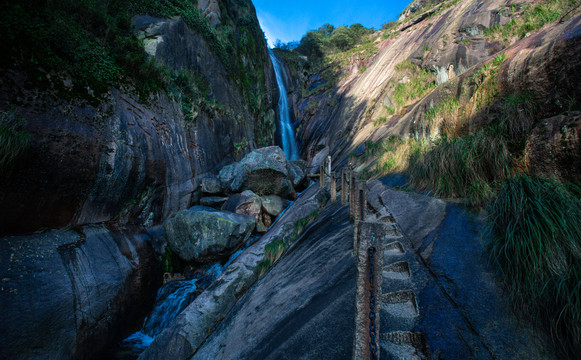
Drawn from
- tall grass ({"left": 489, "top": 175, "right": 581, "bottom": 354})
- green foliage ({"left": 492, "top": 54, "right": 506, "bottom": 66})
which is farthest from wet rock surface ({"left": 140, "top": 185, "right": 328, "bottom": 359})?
green foliage ({"left": 492, "top": 54, "right": 506, "bottom": 66})

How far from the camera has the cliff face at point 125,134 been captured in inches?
194

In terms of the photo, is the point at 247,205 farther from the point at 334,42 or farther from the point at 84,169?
the point at 334,42

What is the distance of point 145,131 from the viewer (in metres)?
7.98

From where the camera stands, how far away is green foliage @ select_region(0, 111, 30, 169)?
14.4 feet

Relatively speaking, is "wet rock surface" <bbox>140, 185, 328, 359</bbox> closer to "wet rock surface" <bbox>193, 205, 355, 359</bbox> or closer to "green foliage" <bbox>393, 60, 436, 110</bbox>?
"wet rock surface" <bbox>193, 205, 355, 359</bbox>

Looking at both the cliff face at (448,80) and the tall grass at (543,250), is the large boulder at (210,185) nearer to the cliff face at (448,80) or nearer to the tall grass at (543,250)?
the cliff face at (448,80)

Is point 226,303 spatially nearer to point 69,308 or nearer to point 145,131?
point 69,308

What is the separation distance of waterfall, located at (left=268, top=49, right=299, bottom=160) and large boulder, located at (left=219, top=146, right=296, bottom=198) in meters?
11.6

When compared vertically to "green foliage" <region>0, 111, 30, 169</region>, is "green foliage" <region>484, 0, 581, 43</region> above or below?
above

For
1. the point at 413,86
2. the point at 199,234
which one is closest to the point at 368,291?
the point at 199,234

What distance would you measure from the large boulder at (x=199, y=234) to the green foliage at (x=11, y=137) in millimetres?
3959

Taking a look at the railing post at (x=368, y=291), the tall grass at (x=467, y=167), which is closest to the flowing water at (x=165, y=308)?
the railing post at (x=368, y=291)

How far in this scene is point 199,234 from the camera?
24.7 feet

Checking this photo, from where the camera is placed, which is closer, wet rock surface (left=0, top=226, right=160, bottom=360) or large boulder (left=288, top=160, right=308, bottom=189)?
wet rock surface (left=0, top=226, right=160, bottom=360)
